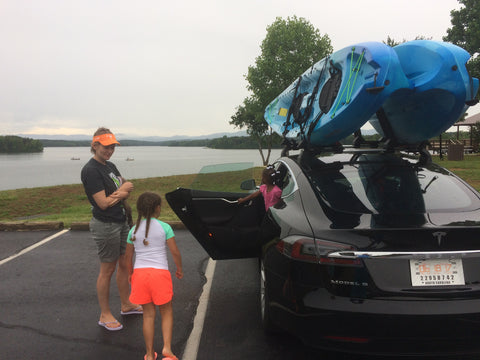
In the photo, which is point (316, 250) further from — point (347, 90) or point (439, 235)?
point (347, 90)

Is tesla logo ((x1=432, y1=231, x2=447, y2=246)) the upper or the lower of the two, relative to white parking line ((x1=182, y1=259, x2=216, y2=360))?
upper

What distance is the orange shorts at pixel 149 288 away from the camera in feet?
8.89

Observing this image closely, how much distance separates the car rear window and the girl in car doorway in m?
0.50

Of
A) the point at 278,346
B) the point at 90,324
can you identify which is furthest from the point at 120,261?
the point at 278,346

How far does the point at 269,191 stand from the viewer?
3.71m

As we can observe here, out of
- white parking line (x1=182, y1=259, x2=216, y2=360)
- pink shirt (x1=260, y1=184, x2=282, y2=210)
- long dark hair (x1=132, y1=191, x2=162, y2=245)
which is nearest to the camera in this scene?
long dark hair (x1=132, y1=191, x2=162, y2=245)

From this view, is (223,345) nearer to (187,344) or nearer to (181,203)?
(187,344)

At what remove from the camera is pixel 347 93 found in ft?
10.9

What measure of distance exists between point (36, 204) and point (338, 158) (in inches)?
448

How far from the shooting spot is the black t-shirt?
10.6ft

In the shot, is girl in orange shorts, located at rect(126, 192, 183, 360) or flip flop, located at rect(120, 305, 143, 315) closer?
girl in orange shorts, located at rect(126, 192, 183, 360)

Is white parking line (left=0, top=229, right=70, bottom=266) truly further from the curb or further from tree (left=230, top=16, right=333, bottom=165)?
tree (left=230, top=16, right=333, bottom=165)

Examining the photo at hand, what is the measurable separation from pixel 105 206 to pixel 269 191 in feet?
5.01

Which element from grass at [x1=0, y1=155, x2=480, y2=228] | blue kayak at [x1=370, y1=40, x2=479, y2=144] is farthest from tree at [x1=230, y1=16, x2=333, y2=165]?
blue kayak at [x1=370, y1=40, x2=479, y2=144]
